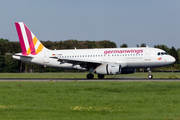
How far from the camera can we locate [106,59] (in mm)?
36094

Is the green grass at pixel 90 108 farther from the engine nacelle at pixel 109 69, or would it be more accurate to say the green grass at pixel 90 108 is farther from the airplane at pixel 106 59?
the airplane at pixel 106 59

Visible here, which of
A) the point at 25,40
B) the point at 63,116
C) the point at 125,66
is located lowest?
the point at 63,116

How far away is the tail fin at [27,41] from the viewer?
40.4m

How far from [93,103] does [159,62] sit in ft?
73.8

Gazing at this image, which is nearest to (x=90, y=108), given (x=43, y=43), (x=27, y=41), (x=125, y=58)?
(x=125, y=58)

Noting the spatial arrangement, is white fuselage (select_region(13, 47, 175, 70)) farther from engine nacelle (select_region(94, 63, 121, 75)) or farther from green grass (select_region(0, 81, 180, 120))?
green grass (select_region(0, 81, 180, 120))

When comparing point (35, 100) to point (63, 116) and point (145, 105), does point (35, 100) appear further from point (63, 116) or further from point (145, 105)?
point (145, 105)

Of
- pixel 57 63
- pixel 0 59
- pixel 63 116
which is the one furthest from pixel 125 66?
pixel 0 59

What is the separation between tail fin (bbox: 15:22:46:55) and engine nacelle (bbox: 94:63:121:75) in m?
11.2

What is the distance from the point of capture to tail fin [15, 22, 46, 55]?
133ft

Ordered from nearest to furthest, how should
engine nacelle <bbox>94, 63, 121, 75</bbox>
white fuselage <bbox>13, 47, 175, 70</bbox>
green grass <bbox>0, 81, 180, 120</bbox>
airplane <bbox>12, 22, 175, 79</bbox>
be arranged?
green grass <bbox>0, 81, 180, 120</bbox>, engine nacelle <bbox>94, 63, 121, 75</bbox>, airplane <bbox>12, 22, 175, 79</bbox>, white fuselage <bbox>13, 47, 175, 70</bbox>

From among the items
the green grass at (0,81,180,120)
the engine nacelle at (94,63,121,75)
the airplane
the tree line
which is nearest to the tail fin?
the airplane

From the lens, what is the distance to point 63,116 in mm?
11094

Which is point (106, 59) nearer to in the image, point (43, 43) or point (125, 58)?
point (125, 58)
